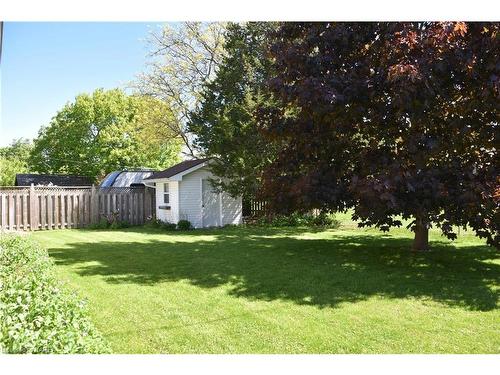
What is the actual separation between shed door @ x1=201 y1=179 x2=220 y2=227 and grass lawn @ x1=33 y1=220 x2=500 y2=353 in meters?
3.86

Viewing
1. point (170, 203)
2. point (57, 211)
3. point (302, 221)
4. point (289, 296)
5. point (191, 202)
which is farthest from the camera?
point (302, 221)

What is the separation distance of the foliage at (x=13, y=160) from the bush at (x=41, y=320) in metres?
6.63

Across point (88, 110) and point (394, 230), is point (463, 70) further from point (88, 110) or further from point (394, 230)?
point (88, 110)

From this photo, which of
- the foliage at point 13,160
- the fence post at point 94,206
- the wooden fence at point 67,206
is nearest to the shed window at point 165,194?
the wooden fence at point 67,206

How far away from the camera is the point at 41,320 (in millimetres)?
2502

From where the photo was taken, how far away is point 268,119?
6.98 m

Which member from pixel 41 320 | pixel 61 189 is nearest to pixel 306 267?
pixel 41 320

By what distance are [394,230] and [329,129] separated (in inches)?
175

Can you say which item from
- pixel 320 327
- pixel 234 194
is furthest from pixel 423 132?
pixel 234 194

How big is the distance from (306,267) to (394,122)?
7.65 ft

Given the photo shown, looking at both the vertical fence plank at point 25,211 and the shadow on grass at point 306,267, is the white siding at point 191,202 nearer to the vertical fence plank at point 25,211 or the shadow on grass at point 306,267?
the shadow on grass at point 306,267

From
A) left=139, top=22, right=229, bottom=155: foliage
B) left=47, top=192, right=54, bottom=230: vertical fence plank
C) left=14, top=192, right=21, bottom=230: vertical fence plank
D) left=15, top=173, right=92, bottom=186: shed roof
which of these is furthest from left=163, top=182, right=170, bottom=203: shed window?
left=14, top=192, right=21, bottom=230: vertical fence plank

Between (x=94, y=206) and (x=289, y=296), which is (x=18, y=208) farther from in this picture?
(x=289, y=296)

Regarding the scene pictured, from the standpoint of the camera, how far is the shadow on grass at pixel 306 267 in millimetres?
4508
